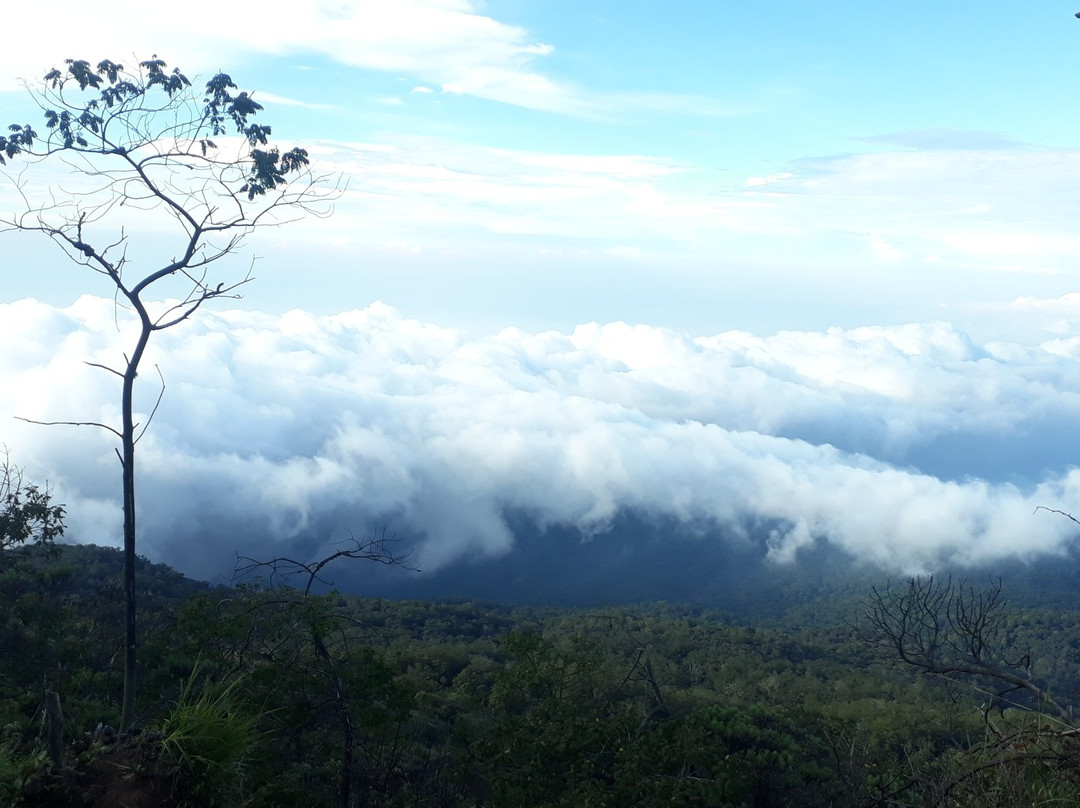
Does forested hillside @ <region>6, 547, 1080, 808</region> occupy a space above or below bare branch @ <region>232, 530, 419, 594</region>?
below

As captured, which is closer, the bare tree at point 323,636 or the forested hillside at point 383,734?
the forested hillside at point 383,734

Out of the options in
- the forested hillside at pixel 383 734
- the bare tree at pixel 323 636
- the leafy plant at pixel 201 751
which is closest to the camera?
the leafy plant at pixel 201 751

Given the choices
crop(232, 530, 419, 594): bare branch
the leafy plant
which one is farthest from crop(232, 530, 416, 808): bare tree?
the leafy plant

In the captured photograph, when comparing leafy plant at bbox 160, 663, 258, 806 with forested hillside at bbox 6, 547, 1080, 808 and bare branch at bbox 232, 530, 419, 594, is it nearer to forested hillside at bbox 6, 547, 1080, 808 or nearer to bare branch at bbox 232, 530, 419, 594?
forested hillside at bbox 6, 547, 1080, 808

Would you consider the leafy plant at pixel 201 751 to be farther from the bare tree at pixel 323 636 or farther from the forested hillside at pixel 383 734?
the bare tree at pixel 323 636

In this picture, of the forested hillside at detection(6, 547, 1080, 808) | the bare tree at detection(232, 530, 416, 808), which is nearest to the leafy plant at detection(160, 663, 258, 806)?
the forested hillside at detection(6, 547, 1080, 808)

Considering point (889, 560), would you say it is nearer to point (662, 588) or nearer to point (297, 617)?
point (662, 588)

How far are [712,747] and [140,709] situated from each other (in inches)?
301

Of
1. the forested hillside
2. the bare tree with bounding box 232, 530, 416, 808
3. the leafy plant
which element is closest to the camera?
→ the leafy plant

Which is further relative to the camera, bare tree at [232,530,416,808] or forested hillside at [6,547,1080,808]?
bare tree at [232,530,416,808]

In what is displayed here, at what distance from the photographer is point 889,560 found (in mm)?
173875

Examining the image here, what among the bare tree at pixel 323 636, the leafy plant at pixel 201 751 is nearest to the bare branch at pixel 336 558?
the bare tree at pixel 323 636

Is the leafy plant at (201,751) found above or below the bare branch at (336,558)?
below

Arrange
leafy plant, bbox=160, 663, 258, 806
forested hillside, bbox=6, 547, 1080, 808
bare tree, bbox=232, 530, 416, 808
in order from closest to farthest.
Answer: leafy plant, bbox=160, 663, 258, 806 < forested hillside, bbox=6, 547, 1080, 808 < bare tree, bbox=232, 530, 416, 808
